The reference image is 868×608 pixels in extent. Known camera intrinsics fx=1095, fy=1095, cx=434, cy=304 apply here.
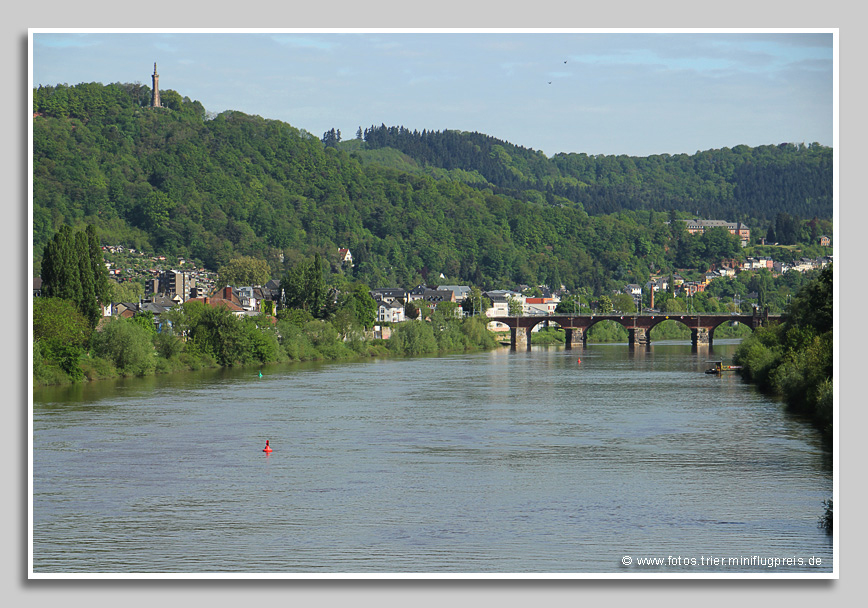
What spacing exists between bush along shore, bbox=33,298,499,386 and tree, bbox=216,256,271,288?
29453 mm

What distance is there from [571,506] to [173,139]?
8141cm

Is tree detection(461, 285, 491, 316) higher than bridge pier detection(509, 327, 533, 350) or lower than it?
higher

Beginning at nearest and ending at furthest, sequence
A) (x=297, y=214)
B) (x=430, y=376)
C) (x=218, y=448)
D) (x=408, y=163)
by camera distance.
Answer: (x=218, y=448), (x=430, y=376), (x=297, y=214), (x=408, y=163)

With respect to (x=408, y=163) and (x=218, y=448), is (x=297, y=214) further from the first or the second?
(x=218, y=448)

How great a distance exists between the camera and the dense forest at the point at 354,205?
7762 centimetres

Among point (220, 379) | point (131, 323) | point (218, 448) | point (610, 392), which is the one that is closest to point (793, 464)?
point (218, 448)

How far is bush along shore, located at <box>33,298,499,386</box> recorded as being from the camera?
89.7ft

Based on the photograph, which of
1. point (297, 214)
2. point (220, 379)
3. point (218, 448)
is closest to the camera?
point (218, 448)

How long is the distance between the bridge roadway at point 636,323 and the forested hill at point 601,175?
11.0 meters

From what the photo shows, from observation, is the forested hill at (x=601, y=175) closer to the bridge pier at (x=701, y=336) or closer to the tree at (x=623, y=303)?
the tree at (x=623, y=303)

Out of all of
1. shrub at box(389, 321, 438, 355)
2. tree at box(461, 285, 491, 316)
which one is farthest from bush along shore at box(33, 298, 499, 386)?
tree at box(461, 285, 491, 316)

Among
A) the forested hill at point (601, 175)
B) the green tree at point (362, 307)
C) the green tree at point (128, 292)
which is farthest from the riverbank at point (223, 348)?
the forested hill at point (601, 175)

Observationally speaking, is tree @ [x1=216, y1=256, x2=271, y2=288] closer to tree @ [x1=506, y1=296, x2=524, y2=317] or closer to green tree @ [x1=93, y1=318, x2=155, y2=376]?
tree @ [x1=506, y1=296, x2=524, y2=317]

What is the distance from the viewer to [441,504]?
13867mm
